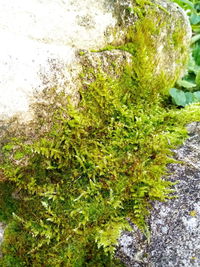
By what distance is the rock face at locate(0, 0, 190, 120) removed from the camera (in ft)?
6.15

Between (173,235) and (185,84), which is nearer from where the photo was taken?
(173,235)

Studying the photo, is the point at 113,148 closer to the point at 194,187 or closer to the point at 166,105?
the point at 194,187

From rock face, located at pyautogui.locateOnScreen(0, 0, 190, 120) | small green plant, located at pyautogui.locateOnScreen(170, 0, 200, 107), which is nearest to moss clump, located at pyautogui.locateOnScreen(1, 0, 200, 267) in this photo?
rock face, located at pyautogui.locateOnScreen(0, 0, 190, 120)

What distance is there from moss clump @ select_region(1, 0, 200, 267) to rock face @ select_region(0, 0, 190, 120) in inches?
7.4

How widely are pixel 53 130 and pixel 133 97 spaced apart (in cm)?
80

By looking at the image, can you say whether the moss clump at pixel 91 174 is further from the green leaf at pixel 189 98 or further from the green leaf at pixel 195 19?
the green leaf at pixel 195 19

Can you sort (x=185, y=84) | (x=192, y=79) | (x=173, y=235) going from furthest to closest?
(x=192, y=79)
(x=185, y=84)
(x=173, y=235)

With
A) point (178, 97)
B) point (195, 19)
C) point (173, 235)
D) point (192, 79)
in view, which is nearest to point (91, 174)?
point (173, 235)

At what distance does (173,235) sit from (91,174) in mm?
683

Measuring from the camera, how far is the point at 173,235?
5.77 feet

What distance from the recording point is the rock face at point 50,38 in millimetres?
1875

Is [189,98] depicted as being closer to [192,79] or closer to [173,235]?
[192,79]

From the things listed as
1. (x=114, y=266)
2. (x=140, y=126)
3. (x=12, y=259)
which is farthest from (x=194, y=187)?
(x=12, y=259)

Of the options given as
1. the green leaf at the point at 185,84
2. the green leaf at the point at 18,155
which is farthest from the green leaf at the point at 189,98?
the green leaf at the point at 18,155
